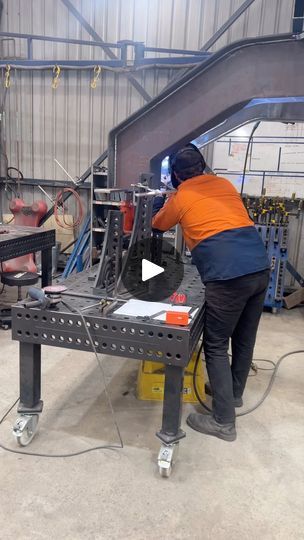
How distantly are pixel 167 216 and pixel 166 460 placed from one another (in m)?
1.01

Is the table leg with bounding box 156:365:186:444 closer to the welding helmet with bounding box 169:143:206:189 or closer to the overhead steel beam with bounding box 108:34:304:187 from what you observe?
the welding helmet with bounding box 169:143:206:189

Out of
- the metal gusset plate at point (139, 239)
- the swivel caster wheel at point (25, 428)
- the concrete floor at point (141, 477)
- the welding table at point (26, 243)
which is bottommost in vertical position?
the concrete floor at point (141, 477)

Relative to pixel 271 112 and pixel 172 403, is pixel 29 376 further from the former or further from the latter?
pixel 271 112

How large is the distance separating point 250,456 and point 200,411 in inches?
15.4

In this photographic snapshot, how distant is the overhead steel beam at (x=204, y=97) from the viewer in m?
1.80

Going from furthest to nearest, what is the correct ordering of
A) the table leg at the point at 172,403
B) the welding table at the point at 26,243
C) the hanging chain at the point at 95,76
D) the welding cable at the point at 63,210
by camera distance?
the welding cable at the point at 63,210
the hanging chain at the point at 95,76
the welding table at the point at 26,243
the table leg at the point at 172,403

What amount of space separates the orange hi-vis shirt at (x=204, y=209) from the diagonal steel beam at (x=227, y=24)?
296 centimetres

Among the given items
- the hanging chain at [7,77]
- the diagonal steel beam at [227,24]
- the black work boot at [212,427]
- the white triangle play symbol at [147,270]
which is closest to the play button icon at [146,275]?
the white triangle play symbol at [147,270]

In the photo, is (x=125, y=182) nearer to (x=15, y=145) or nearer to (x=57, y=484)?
(x=57, y=484)

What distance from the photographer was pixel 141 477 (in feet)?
5.35

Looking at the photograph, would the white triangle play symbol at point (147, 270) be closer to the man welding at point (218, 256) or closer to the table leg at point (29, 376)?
the man welding at point (218, 256)

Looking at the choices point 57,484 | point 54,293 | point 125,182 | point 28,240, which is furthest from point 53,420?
point 28,240

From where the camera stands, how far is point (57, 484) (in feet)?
5.16

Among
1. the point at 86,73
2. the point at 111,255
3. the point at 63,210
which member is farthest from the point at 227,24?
Answer: the point at 111,255
